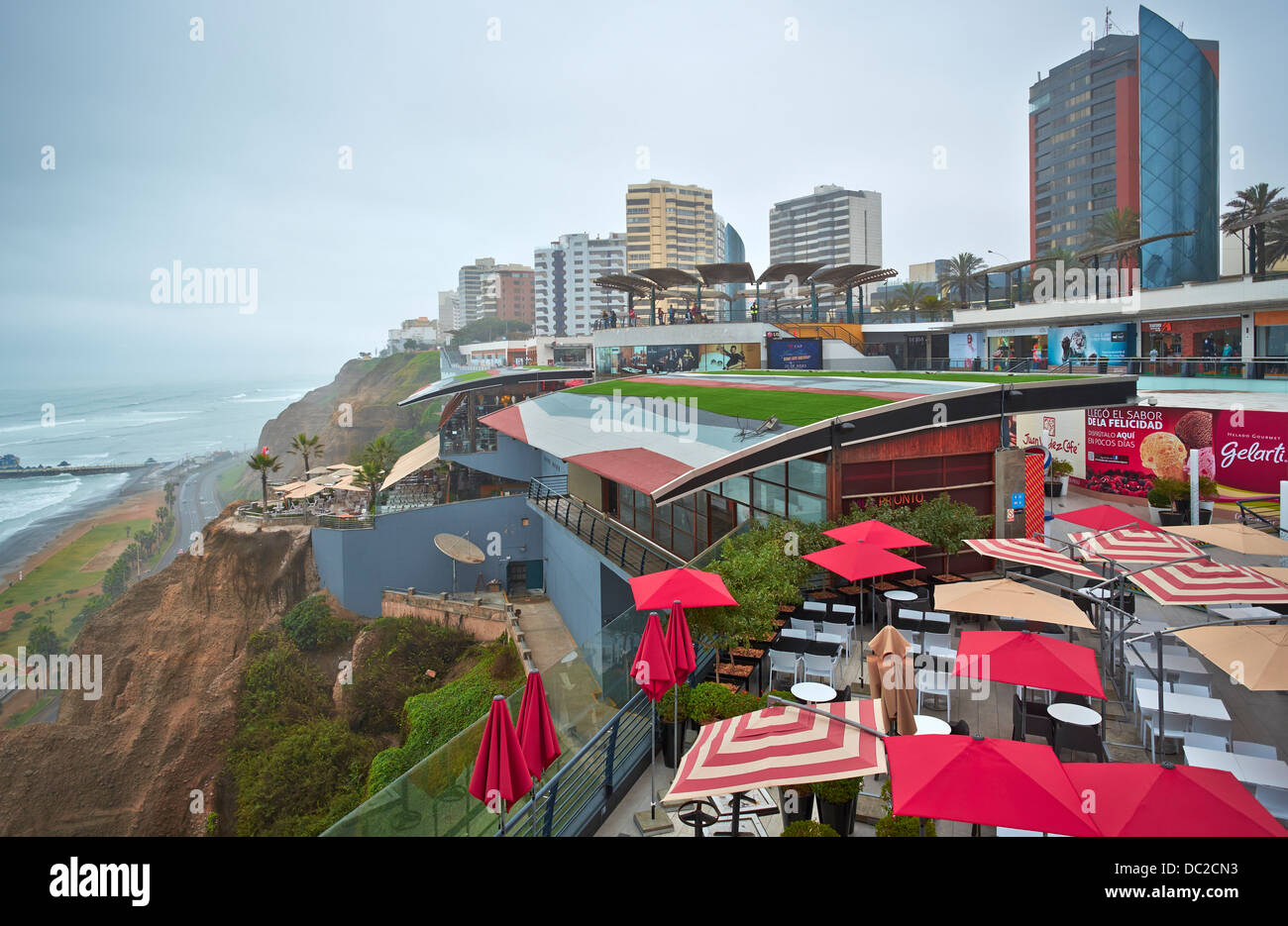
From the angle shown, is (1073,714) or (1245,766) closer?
(1245,766)

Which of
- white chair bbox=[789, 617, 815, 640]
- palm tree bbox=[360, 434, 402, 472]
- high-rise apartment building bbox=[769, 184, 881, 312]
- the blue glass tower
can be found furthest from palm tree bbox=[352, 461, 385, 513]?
high-rise apartment building bbox=[769, 184, 881, 312]

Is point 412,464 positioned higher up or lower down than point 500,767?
higher up

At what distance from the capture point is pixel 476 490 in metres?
36.2

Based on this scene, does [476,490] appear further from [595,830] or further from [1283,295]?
[1283,295]

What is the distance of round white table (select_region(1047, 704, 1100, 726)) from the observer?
7.95 metres

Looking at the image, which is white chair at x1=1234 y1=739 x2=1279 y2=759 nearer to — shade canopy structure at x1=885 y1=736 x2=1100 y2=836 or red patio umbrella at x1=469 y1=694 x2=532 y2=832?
shade canopy structure at x1=885 y1=736 x2=1100 y2=836

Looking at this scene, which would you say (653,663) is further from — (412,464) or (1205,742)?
(412,464)

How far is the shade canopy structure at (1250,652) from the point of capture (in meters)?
6.41

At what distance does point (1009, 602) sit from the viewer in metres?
8.84

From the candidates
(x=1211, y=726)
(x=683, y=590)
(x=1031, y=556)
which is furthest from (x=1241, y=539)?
(x=683, y=590)

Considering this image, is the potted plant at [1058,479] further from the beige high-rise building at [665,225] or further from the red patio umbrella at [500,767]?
the beige high-rise building at [665,225]

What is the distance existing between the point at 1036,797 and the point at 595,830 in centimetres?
432

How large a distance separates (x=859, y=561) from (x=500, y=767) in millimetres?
6406
